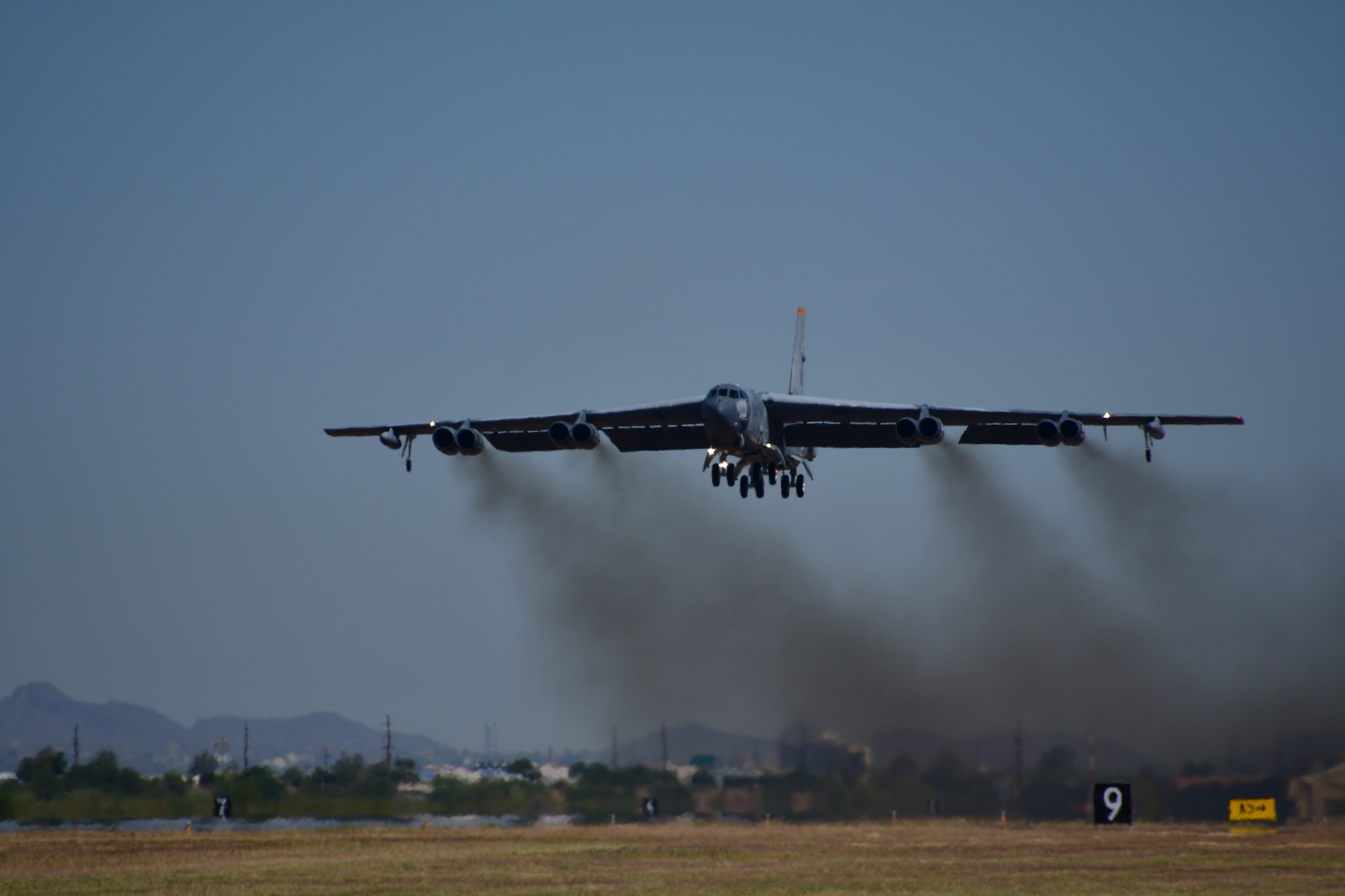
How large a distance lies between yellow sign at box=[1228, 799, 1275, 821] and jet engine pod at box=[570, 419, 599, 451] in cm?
2235

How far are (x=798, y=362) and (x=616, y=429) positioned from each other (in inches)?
440

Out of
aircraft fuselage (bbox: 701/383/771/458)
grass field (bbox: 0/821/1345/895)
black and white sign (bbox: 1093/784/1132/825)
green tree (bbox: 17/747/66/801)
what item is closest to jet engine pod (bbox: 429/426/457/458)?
aircraft fuselage (bbox: 701/383/771/458)

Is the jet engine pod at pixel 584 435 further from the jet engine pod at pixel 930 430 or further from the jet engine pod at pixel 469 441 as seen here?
the jet engine pod at pixel 930 430

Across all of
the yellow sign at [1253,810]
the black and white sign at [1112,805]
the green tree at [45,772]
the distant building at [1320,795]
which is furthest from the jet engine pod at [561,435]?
the green tree at [45,772]

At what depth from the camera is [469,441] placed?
39.5 m

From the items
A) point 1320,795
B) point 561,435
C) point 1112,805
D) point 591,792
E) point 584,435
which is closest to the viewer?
point 584,435

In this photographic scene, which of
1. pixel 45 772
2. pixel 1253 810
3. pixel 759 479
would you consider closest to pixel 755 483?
pixel 759 479

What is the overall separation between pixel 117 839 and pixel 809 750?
22907 mm

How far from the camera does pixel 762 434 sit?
124ft

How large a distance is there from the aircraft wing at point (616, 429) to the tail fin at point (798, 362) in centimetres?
901

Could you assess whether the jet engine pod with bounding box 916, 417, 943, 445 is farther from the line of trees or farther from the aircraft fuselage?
the line of trees

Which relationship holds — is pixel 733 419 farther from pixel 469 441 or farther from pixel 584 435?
pixel 469 441

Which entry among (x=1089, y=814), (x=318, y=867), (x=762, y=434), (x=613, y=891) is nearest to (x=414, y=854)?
(x=318, y=867)

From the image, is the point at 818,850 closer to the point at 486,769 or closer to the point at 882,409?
the point at 882,409
